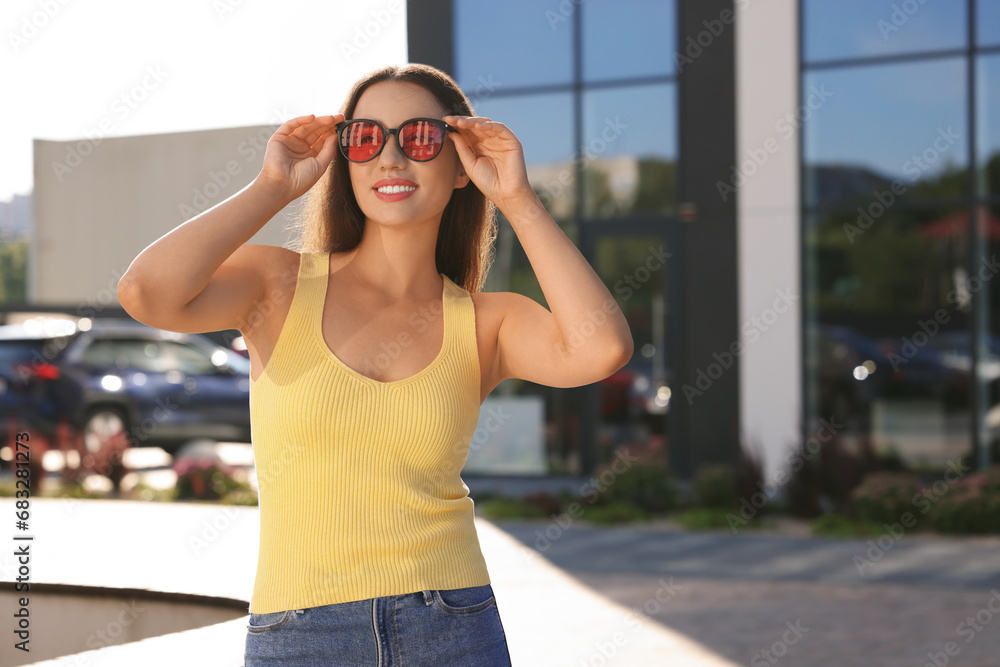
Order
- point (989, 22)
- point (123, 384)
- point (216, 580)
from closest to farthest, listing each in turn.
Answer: point (216, 580) < point (989, 22) < point (123, 384)

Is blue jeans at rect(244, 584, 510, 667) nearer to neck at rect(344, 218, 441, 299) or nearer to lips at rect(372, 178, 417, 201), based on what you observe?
neck at rect(344, 218, 441, 299)

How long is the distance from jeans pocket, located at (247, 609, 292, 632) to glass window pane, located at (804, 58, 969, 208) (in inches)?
368

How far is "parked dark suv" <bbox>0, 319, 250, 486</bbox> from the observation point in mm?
11484

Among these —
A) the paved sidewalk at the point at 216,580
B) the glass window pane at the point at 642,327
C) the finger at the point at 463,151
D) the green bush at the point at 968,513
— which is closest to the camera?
the finger at the point at 463,151

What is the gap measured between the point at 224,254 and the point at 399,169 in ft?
1.22

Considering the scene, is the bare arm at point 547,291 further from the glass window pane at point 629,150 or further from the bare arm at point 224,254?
the glass window pane at point 629,150

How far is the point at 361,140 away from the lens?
1.92 meters

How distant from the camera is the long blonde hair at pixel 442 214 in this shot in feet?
6.59

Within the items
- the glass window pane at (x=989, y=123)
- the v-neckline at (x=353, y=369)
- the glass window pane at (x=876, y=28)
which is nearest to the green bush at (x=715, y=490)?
the glass window pane at (x=989, y=123)

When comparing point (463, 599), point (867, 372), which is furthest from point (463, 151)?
point (867, 372)

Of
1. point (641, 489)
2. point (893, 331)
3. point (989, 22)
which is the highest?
point (989, 22)

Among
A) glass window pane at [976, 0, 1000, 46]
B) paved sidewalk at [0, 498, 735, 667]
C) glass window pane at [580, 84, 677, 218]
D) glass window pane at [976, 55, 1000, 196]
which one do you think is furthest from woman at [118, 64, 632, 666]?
glass window pane at [976, 0, 1000, 46]

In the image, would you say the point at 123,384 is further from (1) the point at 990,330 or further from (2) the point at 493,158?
(2) the point at 493,158

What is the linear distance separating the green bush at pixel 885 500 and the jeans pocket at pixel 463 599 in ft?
23.6
